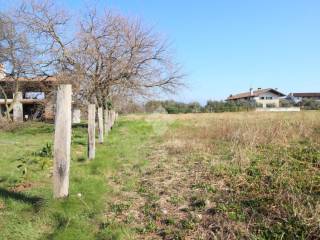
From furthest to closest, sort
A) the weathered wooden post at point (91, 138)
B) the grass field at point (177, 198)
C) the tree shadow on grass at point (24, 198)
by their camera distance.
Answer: the weathered wooden post at point (91, 138) < the tree shadow on grass at point (24, 198) < the grass field at point (177, 198)

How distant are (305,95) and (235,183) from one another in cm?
12573

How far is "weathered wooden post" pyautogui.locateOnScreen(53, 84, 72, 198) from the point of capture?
20.2 ft

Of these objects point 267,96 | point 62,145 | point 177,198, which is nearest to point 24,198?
point 62,145

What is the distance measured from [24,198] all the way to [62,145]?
1.09 metres

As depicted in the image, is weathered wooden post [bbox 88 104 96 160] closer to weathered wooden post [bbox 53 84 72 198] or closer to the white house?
weathered wooden post [bbox 53 84 72 198]

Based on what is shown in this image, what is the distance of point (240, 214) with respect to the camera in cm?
496

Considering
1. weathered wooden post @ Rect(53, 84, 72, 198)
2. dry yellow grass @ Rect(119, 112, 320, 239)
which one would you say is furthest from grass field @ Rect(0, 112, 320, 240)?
weathered wooden post @ Rect(53, 84, 72, 198)

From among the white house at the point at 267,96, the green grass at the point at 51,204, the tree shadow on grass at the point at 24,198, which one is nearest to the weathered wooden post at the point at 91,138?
the green grass at the point at 51,204

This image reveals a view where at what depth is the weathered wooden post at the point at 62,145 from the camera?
20.2 ft

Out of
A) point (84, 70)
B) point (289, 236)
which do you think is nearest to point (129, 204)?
point (289, 236)

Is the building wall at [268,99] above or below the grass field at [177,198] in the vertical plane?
above

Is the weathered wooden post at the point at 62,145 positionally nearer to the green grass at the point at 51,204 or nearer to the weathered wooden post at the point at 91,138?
the green grass at the point at 51,204

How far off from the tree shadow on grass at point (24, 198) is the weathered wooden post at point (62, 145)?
295 mm

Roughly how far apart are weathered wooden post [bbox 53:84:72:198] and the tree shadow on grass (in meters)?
0.30
